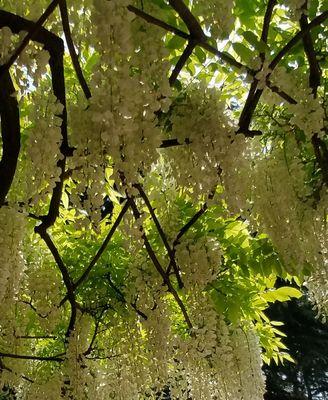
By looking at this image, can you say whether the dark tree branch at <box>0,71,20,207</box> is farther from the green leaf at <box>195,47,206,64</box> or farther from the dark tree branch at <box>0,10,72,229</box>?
the green leaf at <box>195,47,206,64</box>

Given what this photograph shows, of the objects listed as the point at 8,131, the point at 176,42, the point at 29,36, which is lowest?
the point at 29,36

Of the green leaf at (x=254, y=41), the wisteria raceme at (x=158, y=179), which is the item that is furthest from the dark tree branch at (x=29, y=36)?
the green leaf at (x=254, y=41)

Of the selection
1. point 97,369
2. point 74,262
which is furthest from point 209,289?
point 97,369

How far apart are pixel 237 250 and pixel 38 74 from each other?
5.93 feet

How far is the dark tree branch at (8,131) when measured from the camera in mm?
1587

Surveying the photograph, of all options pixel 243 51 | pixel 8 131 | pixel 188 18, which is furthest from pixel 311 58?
pixel 8 131

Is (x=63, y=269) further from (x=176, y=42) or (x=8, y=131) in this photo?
(x=176, y=42)

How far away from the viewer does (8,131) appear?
1691 mm

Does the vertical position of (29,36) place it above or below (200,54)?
below

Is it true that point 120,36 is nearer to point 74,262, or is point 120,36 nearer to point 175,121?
point 175,121

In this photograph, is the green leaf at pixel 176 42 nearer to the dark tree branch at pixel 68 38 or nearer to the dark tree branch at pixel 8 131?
the dark tree branch at pixel 68 38

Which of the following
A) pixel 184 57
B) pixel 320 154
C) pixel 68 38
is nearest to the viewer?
pixel 68 38

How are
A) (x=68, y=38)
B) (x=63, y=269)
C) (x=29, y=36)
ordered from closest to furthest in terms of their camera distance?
(x=29, y=36) → (x=68, y=38) → (x=63, y=269)

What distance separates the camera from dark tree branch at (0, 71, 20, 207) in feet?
5.21
